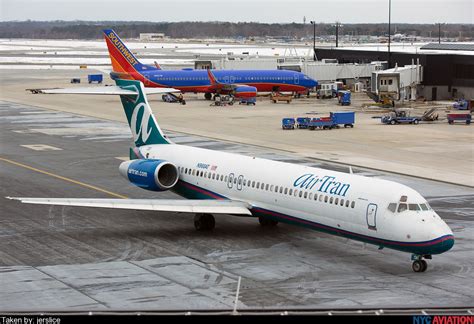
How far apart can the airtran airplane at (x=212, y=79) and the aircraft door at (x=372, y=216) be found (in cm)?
7007

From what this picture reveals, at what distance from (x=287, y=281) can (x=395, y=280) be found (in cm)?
335

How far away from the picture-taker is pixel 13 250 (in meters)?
31.7

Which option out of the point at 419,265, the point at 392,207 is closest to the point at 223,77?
the point at 392,207

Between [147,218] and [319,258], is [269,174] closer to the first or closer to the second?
[319,258]

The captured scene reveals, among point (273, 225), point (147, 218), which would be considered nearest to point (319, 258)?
point (273, 225)

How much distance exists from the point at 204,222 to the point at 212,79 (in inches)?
2643

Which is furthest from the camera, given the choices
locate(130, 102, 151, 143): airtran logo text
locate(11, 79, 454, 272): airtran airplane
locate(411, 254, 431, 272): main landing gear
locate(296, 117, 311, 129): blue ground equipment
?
locate(296, 117, 311, 129): blue ground equipment

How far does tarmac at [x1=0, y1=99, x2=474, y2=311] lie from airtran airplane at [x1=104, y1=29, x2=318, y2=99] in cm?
3959

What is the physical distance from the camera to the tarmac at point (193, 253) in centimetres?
2555

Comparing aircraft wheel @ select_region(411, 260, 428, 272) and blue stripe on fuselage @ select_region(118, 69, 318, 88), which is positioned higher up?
blue stripe on fuselage @ select_region(118, 69, 318, 88)

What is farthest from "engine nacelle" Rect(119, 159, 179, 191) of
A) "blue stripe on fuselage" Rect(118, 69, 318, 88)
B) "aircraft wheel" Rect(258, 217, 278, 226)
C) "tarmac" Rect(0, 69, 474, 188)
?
"blue stripe on fuselage" Rect(118, 69, 318, 88)

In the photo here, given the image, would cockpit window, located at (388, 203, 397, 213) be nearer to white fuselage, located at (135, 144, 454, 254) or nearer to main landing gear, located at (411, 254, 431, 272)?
white fuselage, located at (135, 144, 454, 254)

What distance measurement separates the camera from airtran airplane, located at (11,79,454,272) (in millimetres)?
27906

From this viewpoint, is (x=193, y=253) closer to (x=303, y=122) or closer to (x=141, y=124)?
(x=141, y=124)
